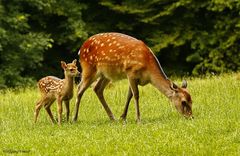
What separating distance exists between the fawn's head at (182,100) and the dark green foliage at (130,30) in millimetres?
14693

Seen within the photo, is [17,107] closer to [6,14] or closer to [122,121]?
[122,121]

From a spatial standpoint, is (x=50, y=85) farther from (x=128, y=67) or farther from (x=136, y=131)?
(x=136, y=131)

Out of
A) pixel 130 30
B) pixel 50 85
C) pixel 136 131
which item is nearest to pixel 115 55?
pixel 50 85

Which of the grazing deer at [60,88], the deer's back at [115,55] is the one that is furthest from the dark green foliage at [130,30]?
the deer's back at [115,55]

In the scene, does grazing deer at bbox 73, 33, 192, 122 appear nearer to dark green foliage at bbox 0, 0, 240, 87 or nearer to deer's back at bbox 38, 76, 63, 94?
deer's back at bbox 38, 76, 63, 94

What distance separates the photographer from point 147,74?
13125 millimetres

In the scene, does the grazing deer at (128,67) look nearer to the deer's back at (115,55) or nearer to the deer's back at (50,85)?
the deer's back at (115,55)

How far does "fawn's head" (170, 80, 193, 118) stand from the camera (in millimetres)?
12883

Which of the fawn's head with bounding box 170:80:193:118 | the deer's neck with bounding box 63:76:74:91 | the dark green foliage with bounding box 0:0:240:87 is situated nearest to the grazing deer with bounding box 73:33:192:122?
the fawn's head with bounding box 170:80:193:118

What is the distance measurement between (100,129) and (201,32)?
737 inches

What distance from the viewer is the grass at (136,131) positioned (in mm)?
9875

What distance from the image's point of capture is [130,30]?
104 feet

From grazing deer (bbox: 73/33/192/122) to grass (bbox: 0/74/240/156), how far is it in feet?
1.40

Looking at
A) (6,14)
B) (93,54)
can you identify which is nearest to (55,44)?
(6,14)
